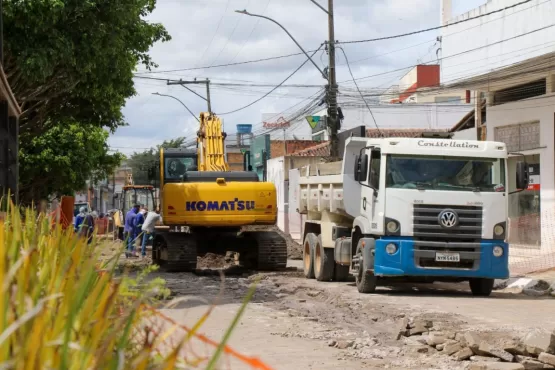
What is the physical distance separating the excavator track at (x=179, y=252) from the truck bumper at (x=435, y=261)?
21.0ft

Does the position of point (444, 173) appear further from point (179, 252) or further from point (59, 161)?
point (59, 161)

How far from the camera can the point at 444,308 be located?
1403cm

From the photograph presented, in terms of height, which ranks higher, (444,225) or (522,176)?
(522,176)

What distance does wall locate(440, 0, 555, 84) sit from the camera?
2275 cm

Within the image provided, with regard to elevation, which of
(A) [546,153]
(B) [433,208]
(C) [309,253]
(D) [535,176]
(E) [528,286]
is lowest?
(E) [528,286]

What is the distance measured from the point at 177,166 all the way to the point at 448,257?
11.3 metres

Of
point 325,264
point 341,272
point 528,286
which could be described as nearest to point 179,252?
point 325,264

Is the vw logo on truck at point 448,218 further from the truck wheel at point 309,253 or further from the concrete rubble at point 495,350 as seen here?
the concrete rubble at point 495,350

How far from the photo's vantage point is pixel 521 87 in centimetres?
2553

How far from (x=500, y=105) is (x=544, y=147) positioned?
9.49ft

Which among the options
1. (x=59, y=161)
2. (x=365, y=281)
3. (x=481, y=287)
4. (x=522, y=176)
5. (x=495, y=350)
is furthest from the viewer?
(x=59, y=161)

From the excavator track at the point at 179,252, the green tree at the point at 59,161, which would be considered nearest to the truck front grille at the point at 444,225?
the excavator track at the point at 179,252

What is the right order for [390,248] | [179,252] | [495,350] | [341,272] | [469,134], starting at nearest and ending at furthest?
[495,350] → [390,248] → [341,272] → [179,252] → [469,134]

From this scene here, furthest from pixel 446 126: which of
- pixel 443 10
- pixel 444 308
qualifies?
pixel 444 308
